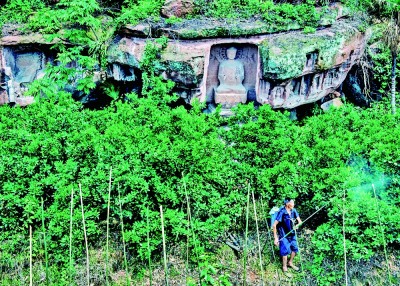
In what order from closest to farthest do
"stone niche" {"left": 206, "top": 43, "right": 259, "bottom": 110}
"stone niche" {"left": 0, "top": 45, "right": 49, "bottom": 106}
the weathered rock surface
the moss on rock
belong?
1. the moss on rock
2. the weathered rock surface
3. "stone niche" {"left": 0, "top": 45, "right": 49, "bottom": 106}
4. "stone niche" {"left": 206, "top": 43, "right": 259, "bottom": 110}

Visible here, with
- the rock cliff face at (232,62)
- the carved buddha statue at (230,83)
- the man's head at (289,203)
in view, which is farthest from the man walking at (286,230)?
the carved buddha statue at (230,83)

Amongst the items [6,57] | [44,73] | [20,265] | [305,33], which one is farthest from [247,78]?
[20,265]

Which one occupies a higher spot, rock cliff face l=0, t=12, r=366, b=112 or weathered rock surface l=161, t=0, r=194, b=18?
weathered rock surface l=161, t=0, r=194, b=18

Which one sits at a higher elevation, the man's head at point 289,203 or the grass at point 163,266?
the man's head at point 289,203

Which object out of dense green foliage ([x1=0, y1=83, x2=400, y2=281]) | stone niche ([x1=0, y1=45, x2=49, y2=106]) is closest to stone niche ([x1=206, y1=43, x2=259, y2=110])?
dense green foliage ([x1=0, y1=83, x2=400, y2=281])

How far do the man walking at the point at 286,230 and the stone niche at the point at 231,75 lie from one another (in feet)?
17.1

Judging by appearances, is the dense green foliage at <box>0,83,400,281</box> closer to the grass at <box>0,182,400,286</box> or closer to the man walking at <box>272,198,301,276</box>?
the grass at <box>0,182,400,286</box>

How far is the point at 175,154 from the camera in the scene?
682 cm

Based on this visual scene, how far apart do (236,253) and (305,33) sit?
6.00 metres

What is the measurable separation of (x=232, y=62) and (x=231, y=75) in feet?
1.11

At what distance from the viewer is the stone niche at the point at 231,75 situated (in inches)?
454

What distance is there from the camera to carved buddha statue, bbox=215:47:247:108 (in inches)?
456

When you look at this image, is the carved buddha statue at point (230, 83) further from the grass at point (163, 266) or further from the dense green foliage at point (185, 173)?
the grass at point (163, 266)

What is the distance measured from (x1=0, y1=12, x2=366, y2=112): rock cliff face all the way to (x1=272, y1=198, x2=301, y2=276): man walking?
4.31 meters
